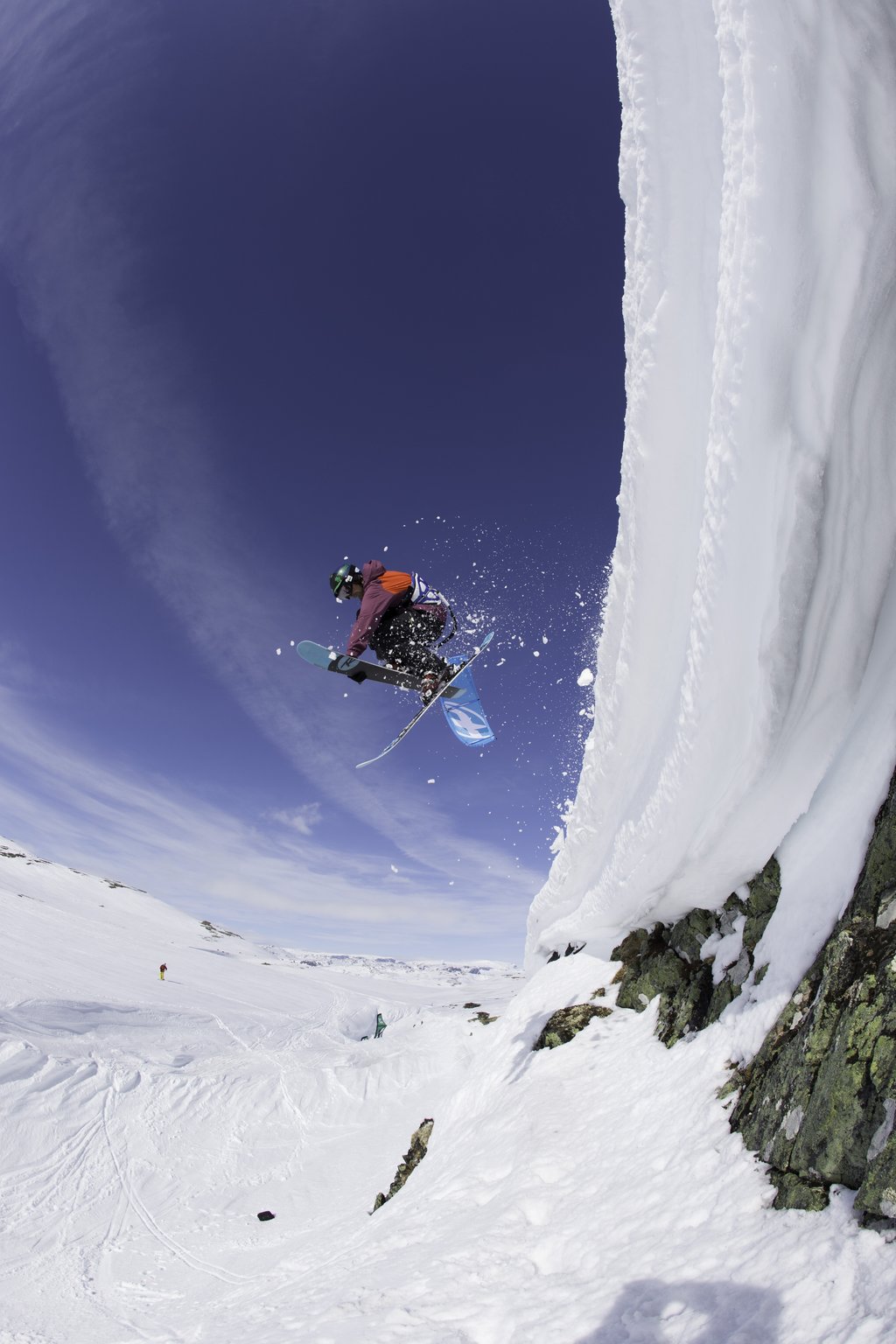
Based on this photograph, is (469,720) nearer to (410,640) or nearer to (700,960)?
(410,640)

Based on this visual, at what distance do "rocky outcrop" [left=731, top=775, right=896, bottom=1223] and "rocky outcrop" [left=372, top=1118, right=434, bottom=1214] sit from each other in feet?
21.6

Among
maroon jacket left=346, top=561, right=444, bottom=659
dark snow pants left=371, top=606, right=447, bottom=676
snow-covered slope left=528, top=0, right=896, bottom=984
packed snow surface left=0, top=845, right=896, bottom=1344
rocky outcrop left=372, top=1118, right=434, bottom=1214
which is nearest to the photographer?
snow-covered slope left=528, top=0, right=896, bottom=984

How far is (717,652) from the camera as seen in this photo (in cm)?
380

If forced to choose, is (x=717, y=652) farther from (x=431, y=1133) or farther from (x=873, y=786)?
(x=431, y=1133)

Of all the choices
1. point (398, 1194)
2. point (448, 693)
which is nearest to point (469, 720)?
point (448, 693)

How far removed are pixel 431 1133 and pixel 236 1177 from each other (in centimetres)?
602

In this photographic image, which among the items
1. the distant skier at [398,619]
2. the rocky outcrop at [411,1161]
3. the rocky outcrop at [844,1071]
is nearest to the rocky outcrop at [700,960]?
the rocky outcrop at [844,1071]

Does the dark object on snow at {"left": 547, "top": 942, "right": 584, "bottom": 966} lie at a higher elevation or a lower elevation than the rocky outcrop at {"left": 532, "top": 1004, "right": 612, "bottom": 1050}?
higher

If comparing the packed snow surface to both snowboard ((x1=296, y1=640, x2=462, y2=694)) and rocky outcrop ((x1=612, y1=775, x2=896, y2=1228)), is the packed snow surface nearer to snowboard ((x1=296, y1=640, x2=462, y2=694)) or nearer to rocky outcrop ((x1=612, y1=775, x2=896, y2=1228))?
rocky outcrop ((x1=612, y1=775, x2=896, y2=1228))

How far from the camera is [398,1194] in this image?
738cm

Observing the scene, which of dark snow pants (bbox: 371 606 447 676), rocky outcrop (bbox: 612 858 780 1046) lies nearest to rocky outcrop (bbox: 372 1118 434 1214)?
rocky outcrop (bbox: 612 858 780 1046)

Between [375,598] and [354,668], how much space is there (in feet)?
4.72

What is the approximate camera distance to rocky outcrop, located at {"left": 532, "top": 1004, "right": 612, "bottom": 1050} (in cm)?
743

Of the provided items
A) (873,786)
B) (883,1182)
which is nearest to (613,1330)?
(883,1182)
